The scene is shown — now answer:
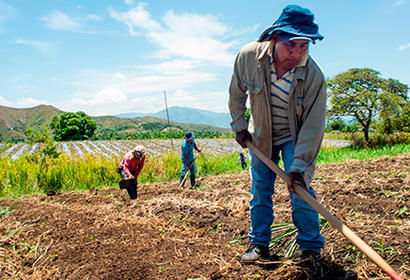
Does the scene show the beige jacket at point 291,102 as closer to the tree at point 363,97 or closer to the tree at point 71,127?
the tree at point 363,97

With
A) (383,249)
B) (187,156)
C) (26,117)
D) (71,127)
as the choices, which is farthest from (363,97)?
(26,117)

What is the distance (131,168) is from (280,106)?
3.55 meters

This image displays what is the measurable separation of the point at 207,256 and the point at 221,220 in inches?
30.5

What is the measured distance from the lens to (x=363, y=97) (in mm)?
13688

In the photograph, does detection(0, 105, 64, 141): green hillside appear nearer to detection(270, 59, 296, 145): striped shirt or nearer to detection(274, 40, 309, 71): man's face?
detection(270, 59, 296, 145): striped shirt

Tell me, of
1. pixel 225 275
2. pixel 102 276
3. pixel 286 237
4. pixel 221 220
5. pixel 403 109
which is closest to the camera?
pixel 225 275

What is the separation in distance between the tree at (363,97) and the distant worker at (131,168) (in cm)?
1246

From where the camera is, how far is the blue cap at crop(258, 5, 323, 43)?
1664 mm

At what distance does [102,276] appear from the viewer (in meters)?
2.27

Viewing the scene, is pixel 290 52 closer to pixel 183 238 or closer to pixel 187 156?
pixel 183 238

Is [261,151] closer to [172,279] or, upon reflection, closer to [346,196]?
[172,279]

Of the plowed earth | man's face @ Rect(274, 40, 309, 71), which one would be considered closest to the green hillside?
the plowed earth

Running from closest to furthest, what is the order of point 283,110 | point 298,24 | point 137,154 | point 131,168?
point 298,24 → point 283,110 → point 137,154 → point 131,168

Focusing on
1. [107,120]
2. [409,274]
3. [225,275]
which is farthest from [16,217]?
[107,120]
